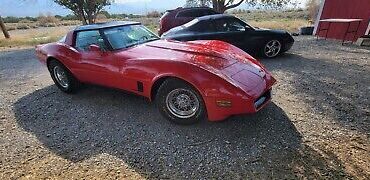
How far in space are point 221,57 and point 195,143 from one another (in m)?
1.29

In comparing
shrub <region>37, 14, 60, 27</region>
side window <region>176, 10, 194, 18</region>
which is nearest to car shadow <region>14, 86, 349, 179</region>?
side window <region>176, 10, 194, 18</region>

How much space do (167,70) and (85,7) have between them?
13.3 m

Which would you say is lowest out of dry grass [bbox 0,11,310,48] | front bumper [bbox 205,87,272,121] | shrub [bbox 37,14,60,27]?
shrub [bbox 37,14,60,27]

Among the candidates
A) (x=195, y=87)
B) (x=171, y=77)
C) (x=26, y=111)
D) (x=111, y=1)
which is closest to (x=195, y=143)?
(x=195, y=87)

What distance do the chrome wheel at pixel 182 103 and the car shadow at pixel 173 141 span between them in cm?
20

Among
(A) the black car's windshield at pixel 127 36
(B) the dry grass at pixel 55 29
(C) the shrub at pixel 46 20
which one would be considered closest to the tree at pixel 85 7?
(B) the dry grass at pixel 55 29

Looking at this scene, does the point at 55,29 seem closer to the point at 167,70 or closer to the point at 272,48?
the point at 272,48

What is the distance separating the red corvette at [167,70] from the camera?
3.07 m

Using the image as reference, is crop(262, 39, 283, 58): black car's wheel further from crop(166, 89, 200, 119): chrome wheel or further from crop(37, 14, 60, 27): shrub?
crop(37, 14, 60, 27): shrub

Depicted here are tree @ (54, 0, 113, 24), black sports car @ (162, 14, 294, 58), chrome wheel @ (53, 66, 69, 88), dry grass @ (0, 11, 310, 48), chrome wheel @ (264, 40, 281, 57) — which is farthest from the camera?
tree @ (54, 0, 113, 24)

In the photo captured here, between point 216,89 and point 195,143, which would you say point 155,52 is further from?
point 195,143

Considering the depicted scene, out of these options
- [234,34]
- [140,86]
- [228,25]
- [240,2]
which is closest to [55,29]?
[240,2]

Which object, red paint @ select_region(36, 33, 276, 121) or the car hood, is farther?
the car hood

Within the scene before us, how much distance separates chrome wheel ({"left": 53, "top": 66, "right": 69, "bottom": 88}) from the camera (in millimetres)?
4719
